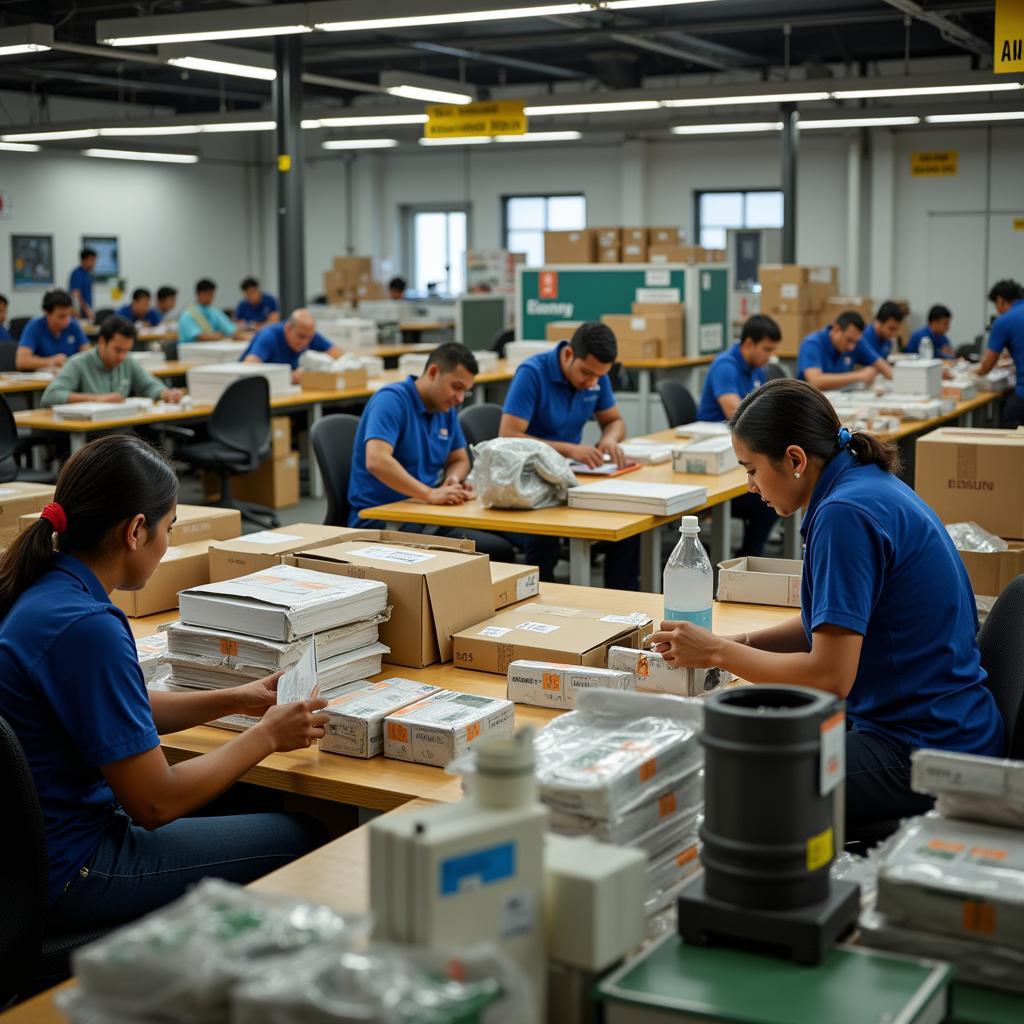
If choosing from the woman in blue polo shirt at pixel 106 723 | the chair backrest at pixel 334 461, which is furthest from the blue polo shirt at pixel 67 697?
the chair backrest at pixel 334 461

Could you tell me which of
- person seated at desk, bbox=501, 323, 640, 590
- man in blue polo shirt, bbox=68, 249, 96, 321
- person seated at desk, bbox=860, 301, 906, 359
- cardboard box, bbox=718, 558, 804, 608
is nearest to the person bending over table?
person seated at desk, bbox=501, 323, 640, 590

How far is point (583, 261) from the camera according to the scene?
1187 centimetres

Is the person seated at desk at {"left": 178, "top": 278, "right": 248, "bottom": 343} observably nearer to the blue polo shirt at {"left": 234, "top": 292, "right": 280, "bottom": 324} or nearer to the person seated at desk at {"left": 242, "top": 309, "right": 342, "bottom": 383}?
the blue polo shirt at {"left": 234, "top": 292, "right": 280, "bottom": 324}

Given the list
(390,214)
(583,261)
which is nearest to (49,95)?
(390,214)

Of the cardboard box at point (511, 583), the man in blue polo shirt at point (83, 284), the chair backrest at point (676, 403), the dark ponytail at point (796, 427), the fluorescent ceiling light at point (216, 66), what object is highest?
the fluorescent ceiling light at point (216, 66)

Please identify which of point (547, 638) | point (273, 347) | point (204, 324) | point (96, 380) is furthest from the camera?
point (204, 324)

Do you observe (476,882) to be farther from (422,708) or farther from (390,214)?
(390,214)

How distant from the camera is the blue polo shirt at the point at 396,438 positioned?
186 inches

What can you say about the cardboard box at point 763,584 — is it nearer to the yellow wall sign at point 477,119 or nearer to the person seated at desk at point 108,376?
the person seated at desk at point 108,376

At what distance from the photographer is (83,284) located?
15.0 metres

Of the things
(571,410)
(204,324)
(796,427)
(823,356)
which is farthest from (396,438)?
(204,324)

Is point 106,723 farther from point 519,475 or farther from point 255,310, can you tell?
point 255,310

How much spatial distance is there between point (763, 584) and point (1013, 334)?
5.93 metres

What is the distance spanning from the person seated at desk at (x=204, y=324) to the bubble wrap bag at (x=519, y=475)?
8136 mm
